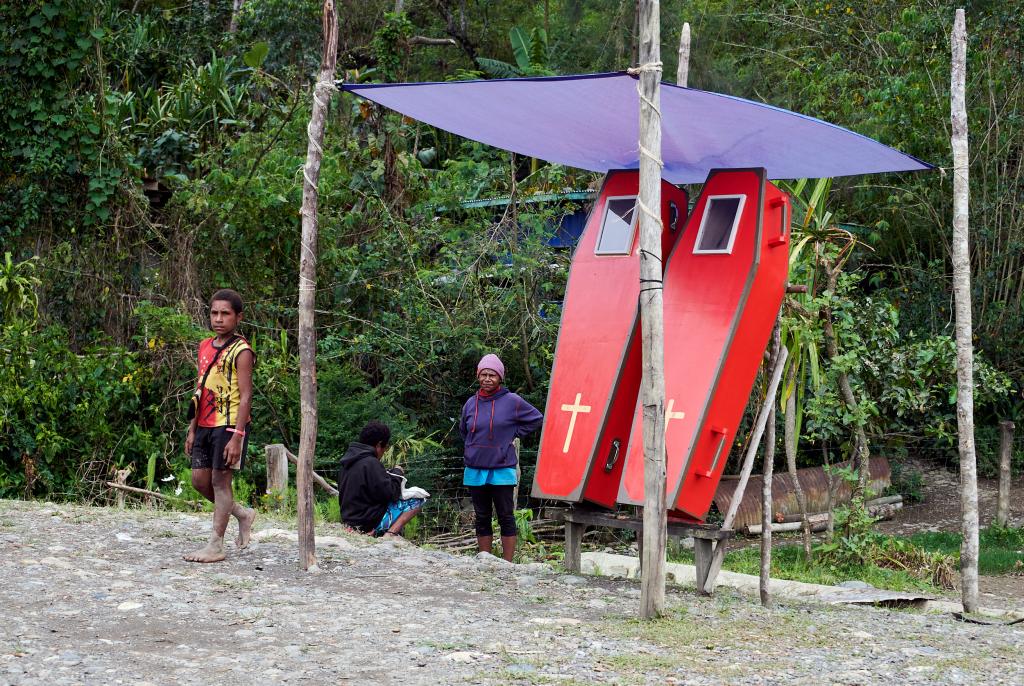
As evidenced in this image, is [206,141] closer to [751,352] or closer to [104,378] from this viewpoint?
[104,378]

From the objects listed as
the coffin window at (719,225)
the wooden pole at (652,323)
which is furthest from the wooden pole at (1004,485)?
the wooden pole at (652,323)

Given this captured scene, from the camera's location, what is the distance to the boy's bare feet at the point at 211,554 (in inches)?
267

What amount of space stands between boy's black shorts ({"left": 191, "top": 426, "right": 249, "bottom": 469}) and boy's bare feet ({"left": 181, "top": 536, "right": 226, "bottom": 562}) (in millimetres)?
453

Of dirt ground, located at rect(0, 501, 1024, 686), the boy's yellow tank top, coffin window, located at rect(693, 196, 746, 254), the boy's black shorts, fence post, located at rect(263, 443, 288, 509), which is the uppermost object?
coffin window, located at rect(693, 196, 746, 254)

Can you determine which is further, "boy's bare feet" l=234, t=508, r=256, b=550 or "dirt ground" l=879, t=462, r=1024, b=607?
"dirt ground" l=879, t=462, r=1024, b=607

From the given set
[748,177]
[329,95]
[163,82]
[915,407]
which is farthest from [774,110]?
[163,82]

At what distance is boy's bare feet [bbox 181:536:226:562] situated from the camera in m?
6.78

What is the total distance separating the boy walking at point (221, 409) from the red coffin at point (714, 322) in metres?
2.36

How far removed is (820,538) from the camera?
12.9 meters

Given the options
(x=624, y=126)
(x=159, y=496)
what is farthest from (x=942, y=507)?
(x=159, y=496)

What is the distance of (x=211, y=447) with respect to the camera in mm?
6719

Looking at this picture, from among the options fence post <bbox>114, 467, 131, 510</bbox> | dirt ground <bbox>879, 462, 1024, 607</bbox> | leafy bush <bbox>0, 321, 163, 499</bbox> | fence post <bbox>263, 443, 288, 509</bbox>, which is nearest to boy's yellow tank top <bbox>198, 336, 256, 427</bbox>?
fence post <bbox>263, 443, 288, 509</bbox>

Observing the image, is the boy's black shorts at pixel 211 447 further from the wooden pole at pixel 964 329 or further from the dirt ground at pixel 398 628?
the wooden pole at pixel 964 329

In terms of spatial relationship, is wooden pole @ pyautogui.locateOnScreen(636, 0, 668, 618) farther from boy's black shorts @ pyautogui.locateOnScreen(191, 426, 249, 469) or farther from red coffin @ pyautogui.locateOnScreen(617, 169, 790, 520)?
boy's black shorts @ pyautogui.locateOnScreen(191, 426, 249, 469)
